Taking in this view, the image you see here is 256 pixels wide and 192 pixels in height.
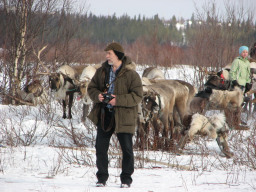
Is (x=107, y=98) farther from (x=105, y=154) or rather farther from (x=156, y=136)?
(x=156, y=136)

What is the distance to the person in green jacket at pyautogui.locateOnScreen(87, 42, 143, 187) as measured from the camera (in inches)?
184

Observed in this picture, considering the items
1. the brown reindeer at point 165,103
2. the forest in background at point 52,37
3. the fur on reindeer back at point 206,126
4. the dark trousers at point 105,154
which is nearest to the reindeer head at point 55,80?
the forest in background at point 52,37

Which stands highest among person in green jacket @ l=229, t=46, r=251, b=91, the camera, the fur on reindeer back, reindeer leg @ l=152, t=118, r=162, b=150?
person in green jacket @ l=229, t=46, r=251, b=91

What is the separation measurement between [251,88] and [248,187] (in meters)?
8.11

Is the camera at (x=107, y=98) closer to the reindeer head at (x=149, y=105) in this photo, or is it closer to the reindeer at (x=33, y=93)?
the reindeer head at (x=149, y=105)

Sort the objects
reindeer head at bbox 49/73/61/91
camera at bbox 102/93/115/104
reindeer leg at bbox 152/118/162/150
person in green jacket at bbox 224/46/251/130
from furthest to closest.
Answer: reindeer head at bbox 49/73/61/91, person in green jacket at bbox 224/46/251/130, reindeer leg at bbox 152/118/162/150, camera at bbox 102/93/115/104

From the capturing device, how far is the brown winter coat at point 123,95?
15.3 feet

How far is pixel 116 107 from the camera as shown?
4711 millimetres

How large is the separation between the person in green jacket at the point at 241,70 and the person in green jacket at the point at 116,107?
6.67 meters

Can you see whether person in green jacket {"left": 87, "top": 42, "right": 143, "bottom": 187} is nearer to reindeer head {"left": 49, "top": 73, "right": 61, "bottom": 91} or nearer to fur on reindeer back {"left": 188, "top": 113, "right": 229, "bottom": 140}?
fur on reindeer back {"left": 188, "top": 113, "right": 229, "bottom": 140}

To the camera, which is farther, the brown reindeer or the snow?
the brown reindeer

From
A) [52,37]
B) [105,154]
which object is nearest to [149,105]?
[105,154]

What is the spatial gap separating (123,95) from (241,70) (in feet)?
23.2

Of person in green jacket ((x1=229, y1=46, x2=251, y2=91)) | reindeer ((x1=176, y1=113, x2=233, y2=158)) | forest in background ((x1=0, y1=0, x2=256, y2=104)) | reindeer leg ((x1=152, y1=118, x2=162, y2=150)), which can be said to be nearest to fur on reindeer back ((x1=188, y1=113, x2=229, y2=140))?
reindeer ((x1=176, y1=113, x2=233, y2=158))
